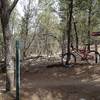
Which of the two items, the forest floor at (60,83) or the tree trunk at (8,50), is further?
the tree trunk at (8,50)

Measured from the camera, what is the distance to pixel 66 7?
1825cm

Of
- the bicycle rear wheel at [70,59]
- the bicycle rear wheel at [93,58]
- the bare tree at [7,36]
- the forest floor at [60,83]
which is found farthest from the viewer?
the bicycle rear wheel at [93,58]

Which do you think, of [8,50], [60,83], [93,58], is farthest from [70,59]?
[8,50]

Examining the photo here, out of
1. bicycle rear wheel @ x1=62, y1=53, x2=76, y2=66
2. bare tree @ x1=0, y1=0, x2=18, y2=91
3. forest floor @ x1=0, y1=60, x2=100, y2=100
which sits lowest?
forest floor @ x1=0, y1=60, x2=100, y2=100

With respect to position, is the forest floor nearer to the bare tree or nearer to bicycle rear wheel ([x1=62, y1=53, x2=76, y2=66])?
the bare tree

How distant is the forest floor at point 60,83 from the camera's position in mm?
9130

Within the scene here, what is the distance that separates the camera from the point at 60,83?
11.5 metres

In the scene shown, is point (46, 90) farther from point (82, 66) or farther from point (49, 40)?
point (49, 40)

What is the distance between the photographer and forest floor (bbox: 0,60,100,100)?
30.0 ft

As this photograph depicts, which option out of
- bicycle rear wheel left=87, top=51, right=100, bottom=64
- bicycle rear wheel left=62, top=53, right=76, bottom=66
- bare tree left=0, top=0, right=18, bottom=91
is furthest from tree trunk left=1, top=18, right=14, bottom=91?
bicycle rear wheel left=87, top=51, right=100, bottom=64

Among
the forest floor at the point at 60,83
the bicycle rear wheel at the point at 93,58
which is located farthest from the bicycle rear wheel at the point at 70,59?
the forest floor at the point at 60,83

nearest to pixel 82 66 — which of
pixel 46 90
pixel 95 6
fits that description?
pixel 46 90

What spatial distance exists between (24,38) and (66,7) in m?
3.78

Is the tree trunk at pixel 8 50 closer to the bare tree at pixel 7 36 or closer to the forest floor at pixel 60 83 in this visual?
the bare tree at pixel 7 36
